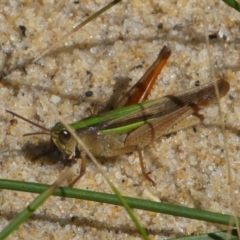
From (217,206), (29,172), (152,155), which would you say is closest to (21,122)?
(29,172)

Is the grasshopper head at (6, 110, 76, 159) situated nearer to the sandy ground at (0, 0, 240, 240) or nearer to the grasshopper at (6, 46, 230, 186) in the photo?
the grasshopper at (6, 46, 230, 186)

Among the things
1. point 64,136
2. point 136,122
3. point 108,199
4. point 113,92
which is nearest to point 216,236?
point 108,199

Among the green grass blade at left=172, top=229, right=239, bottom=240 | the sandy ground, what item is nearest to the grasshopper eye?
the sandy ground

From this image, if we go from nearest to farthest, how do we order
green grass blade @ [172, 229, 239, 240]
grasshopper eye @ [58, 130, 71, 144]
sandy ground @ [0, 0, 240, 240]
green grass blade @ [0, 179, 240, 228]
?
green grass blade @ [0, 179, 240, 228]
green grass blade @ [172, 229, 239, 240]
grasshopper eye @ [58, 130, 71, 144]
sandy ground @ [0, 0, 240, 240]

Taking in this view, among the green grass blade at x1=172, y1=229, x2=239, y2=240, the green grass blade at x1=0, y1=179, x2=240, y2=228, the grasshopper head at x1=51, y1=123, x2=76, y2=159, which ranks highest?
the grasshopper head at x1=51, y1=123, x2=76, y2=159

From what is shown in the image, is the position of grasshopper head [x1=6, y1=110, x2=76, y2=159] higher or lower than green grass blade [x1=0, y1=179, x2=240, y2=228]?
higher

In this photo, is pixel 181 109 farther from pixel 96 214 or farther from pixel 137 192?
pixel 96 214

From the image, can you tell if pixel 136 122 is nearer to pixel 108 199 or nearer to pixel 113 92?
pixel 113 92
